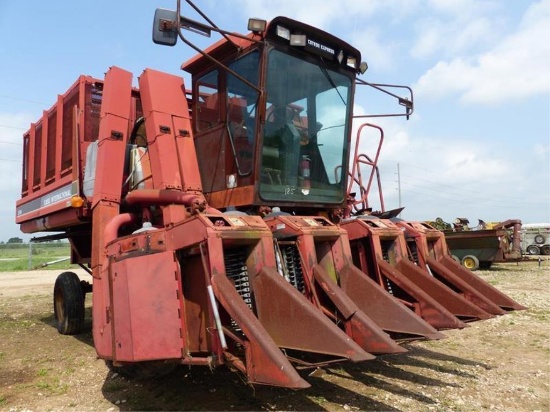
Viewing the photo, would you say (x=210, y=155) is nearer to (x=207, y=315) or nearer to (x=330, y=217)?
(x=330, y=217)

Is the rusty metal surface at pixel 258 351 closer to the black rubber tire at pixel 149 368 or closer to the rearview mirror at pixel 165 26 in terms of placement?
the black rubber tire at pixel 149 368

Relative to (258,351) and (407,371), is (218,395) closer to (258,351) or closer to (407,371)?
(258,351)

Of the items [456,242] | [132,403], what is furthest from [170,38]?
[456,242]

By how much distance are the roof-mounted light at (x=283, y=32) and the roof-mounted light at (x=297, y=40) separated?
0.04 meters

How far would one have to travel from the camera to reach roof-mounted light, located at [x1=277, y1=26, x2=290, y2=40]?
13.3ft

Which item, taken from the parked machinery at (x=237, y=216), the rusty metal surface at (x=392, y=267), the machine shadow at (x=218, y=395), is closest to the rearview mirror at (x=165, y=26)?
the parked machinery at (x=237, y=216)

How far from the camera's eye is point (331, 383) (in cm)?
419

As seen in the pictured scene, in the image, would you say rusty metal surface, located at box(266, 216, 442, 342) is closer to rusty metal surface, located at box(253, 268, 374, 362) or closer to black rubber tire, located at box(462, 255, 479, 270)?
rusty metal surface, located at box(253, 268, 374, 362)

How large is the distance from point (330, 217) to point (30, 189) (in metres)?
5.21

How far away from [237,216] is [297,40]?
175 cm

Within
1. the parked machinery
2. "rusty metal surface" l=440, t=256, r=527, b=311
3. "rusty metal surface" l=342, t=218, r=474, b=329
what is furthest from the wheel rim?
"rusty metal surface" l=440, t=256, r=527, b=311

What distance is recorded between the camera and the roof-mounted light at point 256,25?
3.82 meters

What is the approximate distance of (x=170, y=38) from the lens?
3371 mm

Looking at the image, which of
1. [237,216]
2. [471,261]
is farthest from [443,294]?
[471,261]
